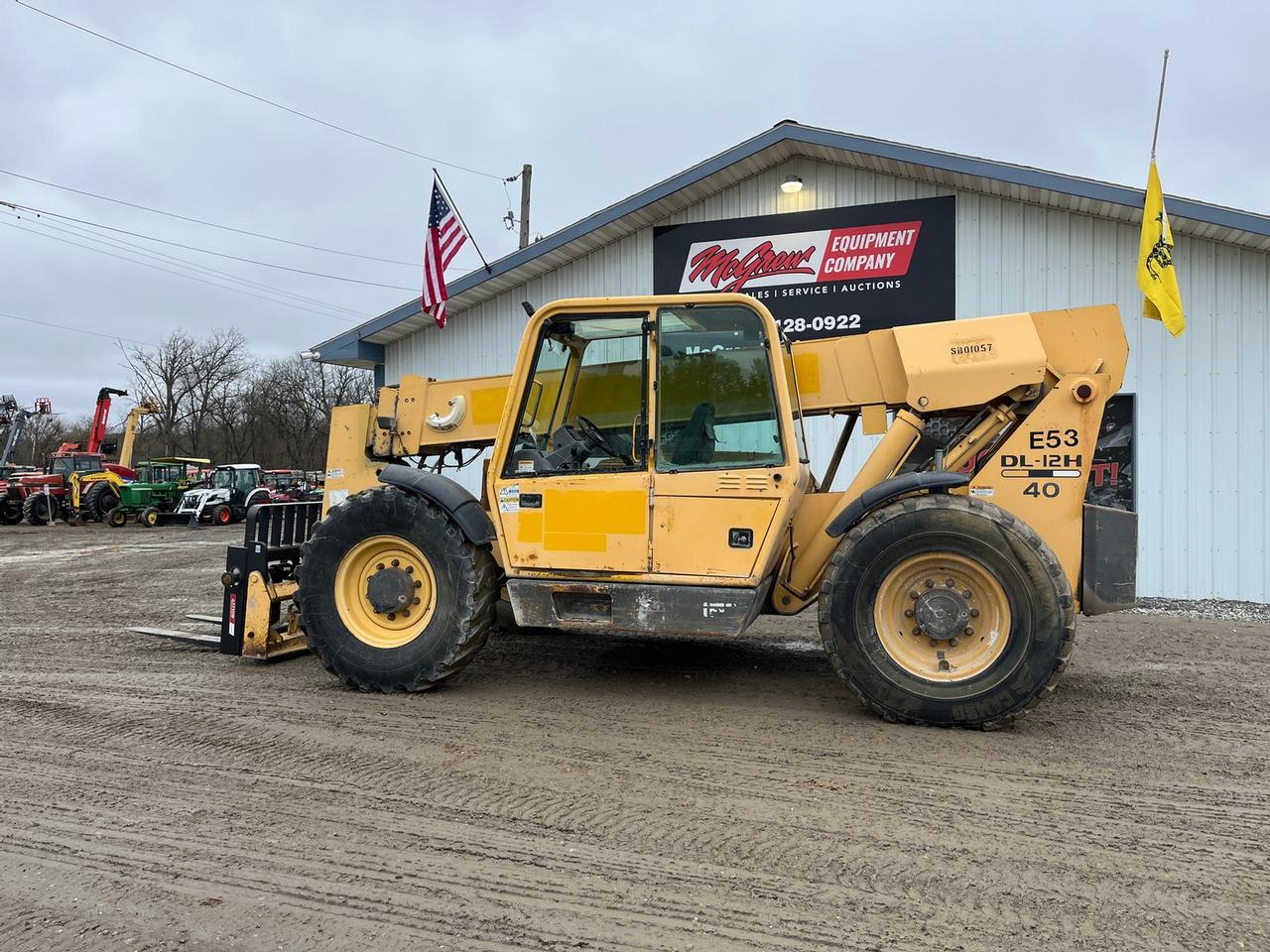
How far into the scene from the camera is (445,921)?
2.62 metres

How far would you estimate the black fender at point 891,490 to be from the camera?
15.3 feet

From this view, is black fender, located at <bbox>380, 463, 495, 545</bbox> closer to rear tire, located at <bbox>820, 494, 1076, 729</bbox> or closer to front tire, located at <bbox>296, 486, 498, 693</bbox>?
front tire, located at <bbox>296, 486, 498, 693</bbox>

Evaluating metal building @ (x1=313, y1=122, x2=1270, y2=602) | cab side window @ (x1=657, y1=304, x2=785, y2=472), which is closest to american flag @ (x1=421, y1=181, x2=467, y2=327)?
metal building @ (x1=313, y1=122, x2=1270, y2=602)

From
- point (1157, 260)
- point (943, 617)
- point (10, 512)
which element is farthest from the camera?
point (10, 512)

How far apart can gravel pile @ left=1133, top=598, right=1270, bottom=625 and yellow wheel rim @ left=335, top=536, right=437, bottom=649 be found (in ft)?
25.8

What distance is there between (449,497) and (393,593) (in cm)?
73

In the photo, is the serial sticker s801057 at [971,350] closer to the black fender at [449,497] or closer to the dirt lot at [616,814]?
the dirt lot at [616,814]

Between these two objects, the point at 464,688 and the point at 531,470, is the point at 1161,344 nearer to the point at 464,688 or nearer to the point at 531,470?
the point at 531,470

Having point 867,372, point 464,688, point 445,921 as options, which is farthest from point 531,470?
point 445,921

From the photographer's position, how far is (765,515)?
4746 mm

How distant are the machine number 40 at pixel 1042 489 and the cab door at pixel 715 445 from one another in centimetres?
143

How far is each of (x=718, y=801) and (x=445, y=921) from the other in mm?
1341

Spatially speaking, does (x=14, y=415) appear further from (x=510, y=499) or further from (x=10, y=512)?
(x=510, y=499)

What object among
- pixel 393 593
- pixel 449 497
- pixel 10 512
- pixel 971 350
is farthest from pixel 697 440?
pixel 10 512
